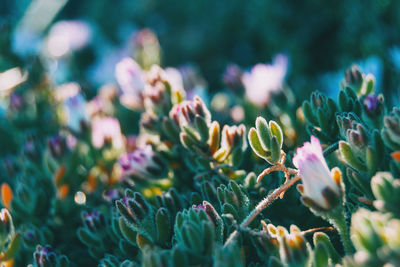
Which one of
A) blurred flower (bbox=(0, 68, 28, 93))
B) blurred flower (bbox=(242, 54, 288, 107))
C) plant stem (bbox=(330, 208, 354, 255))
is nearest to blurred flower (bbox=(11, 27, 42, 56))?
blurred flower (bbox=(0, 68, 28, 93))

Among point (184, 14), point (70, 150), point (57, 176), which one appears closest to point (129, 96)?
point (70, 150)

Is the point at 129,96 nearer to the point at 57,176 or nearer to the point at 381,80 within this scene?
the point at 57,176

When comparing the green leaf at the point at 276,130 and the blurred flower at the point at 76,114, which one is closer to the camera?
the green leaf at the point at 276,130

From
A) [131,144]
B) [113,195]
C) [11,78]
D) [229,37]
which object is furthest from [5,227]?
[229,37]

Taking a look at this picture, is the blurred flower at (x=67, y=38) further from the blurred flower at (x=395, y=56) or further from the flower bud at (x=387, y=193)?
the flower bud at (x=387, y=193)

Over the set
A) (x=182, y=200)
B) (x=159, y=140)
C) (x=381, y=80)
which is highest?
(x=381, y=80)

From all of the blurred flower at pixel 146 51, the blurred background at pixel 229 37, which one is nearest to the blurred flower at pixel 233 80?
the blurred background at pixel 229 37
